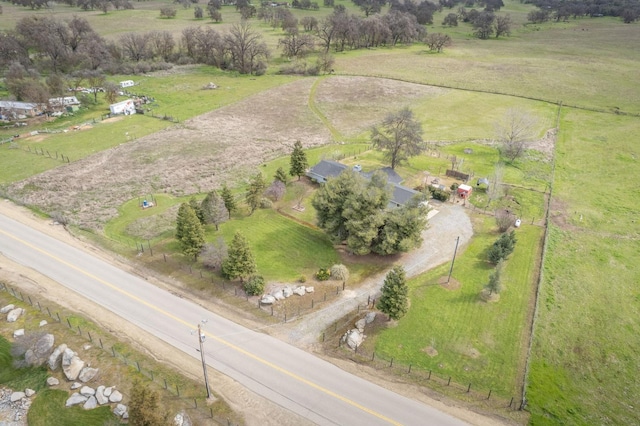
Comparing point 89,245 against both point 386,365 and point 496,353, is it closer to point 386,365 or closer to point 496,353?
point 386,365

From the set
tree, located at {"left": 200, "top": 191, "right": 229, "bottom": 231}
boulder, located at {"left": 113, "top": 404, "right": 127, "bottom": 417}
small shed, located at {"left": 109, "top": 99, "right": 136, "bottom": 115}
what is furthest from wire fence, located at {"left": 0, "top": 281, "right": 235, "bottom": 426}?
small shed, located at {"left": 109, "top": 99, "right": 136, "bottom": 115}

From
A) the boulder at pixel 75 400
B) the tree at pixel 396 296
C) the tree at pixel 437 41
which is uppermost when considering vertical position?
the tree at pixel 437 41

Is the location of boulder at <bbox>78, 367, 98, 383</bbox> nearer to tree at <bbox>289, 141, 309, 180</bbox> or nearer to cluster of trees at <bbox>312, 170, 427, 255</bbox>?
cluster of trees at <bbox>312, 170, 427, 255</bbox>

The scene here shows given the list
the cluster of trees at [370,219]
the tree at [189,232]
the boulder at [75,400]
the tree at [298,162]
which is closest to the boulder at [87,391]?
the boulder at [75,400]

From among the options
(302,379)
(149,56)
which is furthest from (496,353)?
(149,56)

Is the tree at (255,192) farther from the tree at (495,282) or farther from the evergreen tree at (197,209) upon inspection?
the tree at (495,282)

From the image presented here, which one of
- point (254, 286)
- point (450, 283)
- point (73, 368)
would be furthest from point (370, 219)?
point (73, 368)

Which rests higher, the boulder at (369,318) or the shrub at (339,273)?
the shrub at (339,273)
